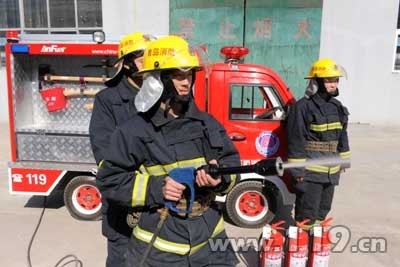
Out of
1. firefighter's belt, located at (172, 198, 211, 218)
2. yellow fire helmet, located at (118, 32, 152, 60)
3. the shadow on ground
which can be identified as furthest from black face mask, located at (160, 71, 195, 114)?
the shadow on ground

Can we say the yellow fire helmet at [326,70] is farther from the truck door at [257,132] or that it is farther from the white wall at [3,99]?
the white wall at [3,99]

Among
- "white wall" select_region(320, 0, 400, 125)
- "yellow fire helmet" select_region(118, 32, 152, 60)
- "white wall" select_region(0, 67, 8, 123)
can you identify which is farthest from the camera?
"white wall" select_region(0, 67, 8, 123)

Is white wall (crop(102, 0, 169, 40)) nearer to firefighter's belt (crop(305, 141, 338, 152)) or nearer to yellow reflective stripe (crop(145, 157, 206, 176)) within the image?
firefighter's belt (crop(305, 141, 338, 152))

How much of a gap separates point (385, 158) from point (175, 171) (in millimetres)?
7531

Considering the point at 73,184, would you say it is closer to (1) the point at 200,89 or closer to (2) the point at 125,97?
(1) the point at 200,89

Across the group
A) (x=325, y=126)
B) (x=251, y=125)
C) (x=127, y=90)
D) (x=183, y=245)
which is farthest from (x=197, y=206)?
(x=251, y=125)

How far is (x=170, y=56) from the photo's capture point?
6.17ft

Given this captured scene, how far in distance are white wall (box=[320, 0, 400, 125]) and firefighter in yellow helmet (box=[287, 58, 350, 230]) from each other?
26.6 feet

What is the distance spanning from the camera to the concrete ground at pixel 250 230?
4.02 meters

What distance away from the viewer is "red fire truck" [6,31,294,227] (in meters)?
4.65

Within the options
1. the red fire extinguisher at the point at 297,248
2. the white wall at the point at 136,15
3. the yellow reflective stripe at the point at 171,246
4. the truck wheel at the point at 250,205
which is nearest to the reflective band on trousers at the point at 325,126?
the red fire extinguisher at the point at 297,248

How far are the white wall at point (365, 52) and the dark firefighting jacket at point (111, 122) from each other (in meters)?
9.85

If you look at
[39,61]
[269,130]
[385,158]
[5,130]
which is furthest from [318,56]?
[5,130]

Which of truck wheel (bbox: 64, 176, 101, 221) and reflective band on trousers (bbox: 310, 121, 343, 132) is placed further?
truck wheel (bbox: 64, 176, 101, 221)
